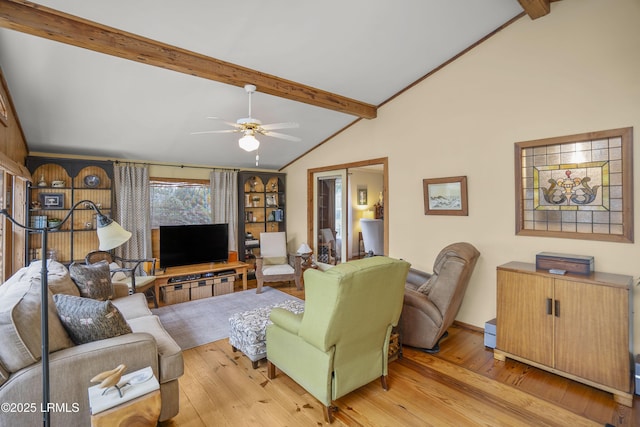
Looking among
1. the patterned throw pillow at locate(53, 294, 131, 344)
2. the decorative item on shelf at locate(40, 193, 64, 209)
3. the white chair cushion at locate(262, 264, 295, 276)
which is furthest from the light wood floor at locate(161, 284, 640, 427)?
the decorative item on shelf at locate(40, 193, 64, 209)

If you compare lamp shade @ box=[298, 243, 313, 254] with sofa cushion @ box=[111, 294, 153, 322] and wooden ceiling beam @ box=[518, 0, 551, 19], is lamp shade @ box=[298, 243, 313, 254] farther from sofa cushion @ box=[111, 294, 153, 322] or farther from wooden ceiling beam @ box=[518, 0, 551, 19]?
wooden ceiling beam @ box=[518, 0, 551, 19]

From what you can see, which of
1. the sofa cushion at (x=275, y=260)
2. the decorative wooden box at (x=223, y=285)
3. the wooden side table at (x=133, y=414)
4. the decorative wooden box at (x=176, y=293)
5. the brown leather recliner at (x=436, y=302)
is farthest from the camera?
the sofa cushion at (x=275, y=260)

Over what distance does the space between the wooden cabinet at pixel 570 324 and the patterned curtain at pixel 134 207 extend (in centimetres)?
521

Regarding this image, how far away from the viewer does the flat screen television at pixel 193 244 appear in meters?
5.07

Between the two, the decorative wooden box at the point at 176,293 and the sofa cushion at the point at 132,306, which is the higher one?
the sofa cushion at the point at 132,306

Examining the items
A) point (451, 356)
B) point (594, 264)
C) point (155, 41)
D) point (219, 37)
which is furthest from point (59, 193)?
point (594, 264)

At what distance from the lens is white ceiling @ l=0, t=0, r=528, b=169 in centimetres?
260

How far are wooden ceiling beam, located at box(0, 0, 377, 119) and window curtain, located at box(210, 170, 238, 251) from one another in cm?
281

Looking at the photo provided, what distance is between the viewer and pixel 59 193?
463 centimetres

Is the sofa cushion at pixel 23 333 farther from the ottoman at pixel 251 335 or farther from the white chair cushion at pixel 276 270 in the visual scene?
the white chair cushion at pixel 276 270

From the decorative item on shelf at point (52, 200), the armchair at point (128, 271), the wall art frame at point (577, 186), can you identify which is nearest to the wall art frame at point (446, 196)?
the wall art frame at point (577, 186)

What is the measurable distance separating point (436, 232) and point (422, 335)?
1517mm

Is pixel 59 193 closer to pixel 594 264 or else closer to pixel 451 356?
pixel 451 356

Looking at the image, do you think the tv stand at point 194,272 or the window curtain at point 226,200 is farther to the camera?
the window curtain at point 226,200
